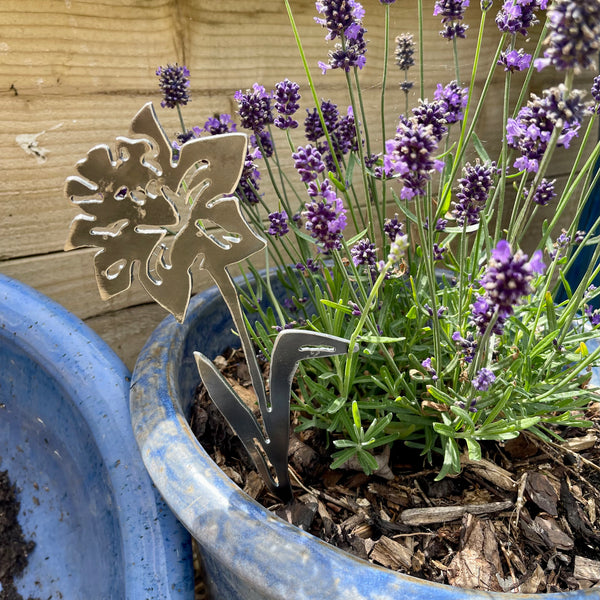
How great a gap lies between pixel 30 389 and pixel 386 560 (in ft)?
2.01

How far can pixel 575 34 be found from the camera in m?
0.39

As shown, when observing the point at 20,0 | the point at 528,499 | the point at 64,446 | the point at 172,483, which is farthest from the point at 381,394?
the point at 20,0

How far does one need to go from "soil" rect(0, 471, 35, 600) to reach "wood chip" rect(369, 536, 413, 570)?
54 centimetres

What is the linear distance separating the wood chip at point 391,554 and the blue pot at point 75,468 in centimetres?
24

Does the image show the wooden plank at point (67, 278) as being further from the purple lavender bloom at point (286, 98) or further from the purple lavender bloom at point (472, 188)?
the purple lavender bloom at point (472, 188)

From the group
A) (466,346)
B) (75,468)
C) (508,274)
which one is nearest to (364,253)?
(466,346)

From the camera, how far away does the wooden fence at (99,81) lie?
3.38 ft

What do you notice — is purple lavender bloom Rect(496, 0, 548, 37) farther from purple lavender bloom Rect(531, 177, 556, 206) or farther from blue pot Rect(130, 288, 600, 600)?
blue pot Rect(130, 288, 600, 600)

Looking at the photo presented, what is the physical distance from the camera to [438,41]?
144cm

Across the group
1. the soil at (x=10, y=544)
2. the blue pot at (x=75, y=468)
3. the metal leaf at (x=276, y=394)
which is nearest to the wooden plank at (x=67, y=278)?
the blue pot at (x=75, y=468)

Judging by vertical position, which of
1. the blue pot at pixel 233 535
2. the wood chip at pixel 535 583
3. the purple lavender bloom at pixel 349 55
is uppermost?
the purple lavender bloom at pixel 349 55

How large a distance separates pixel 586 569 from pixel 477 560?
13 cm

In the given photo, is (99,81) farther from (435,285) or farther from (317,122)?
(435,285)

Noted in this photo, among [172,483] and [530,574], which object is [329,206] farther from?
[530,574]
